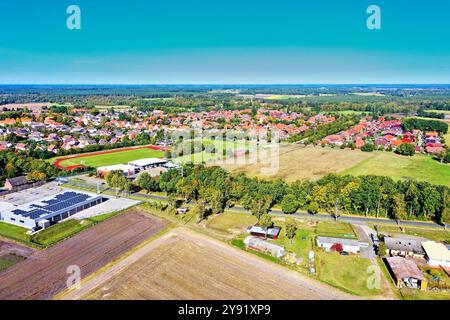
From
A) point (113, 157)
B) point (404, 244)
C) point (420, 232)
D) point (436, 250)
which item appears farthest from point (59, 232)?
point (420, 232)

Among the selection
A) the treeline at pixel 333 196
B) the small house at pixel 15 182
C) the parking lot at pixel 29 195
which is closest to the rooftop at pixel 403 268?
the treeline at pixel 333 196

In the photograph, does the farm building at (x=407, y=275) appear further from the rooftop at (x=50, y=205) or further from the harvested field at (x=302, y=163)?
the rooftop at (x=50, y=205)

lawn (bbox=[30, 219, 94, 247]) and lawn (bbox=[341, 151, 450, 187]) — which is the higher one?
lawn (bbox=[341, 151, 450, 187])

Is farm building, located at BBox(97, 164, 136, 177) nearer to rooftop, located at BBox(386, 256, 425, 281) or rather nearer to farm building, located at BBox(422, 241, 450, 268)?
rooftop, located at BBox(386, 256, 425, 281)

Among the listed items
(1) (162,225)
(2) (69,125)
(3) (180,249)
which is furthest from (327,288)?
(2) (69,125)

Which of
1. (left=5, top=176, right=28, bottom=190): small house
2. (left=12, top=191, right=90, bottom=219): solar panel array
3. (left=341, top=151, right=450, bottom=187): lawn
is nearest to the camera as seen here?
(left=12, top=191, right=90, bottom=219): solar panel array

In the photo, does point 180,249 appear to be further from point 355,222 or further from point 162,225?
point 355,222

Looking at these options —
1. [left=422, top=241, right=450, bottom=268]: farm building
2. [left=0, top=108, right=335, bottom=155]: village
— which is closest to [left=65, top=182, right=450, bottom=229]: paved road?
[left=422, top=241, right=450, bottom=268]: farm building
